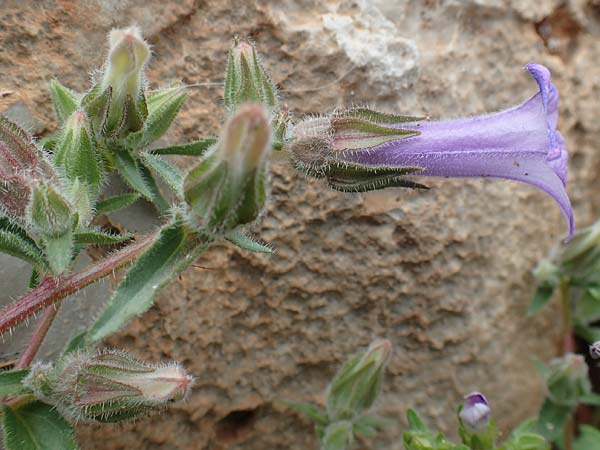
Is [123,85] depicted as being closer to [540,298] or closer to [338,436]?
[338,436]

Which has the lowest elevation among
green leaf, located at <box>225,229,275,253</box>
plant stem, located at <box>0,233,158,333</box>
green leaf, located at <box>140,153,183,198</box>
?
plant stem, located at <box>0,233,158,333</box>

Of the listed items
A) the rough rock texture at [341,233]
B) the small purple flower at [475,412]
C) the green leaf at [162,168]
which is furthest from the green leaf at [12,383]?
the small purple flower at [475,412]

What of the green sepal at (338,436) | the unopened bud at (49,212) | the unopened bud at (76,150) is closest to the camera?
the unopened bud at (49,212)

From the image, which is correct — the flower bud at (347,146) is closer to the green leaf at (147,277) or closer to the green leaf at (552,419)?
the green leaf at (147,277)

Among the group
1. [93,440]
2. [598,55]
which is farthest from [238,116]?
[598,55]

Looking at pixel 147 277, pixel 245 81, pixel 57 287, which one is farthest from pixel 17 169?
pixel 245 81

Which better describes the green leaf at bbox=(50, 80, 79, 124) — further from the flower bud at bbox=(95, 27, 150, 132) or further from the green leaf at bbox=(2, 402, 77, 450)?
the green leaf at bbox=(2, 402, 77, 450)

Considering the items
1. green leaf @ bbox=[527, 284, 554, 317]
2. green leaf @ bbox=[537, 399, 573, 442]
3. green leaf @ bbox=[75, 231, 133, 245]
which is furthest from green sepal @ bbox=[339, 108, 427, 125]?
green leaf @ bbox=[537, 399, 573, 442]
